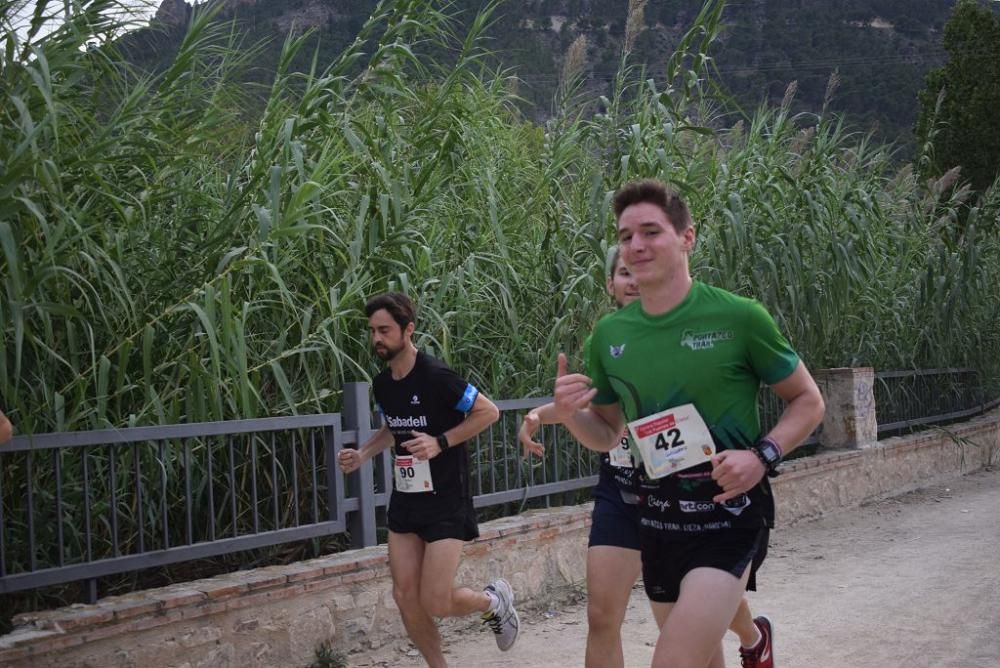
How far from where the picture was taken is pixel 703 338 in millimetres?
3797

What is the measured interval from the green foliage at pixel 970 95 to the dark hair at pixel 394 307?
2500 cm

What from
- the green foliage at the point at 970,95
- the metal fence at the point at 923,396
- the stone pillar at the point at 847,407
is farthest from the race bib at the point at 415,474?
the green foliage at the point at 970,95

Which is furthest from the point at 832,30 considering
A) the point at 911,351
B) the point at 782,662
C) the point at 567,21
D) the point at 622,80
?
the point at 782,662

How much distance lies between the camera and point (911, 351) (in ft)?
47.5

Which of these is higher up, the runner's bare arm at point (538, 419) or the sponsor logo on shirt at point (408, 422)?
the runner's bare arm at point (538, 419)

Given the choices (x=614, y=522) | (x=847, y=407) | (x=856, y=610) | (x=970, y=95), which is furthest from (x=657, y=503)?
(x=970, y=95)

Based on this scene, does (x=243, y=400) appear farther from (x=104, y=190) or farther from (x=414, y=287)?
(x=414, y=287)

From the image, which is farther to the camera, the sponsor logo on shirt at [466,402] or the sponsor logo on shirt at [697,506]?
the sponsor logo on shirt at [466,402]

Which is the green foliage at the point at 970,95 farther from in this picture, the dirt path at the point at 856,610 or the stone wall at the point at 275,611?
the stone wall at the point at 275,611

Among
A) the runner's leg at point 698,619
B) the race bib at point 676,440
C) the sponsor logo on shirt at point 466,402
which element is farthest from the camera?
the sponsor logo on shirt at point 466,402

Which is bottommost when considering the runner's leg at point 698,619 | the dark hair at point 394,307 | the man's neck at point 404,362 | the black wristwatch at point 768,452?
the runner's leg at point 698,619

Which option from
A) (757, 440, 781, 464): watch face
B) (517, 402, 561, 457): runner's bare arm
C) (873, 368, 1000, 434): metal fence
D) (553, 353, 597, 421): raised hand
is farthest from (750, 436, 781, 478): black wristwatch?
(873, 368, 1000, 434): metal fence

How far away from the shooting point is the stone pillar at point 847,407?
42.4 feet

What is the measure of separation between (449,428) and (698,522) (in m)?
2.17
